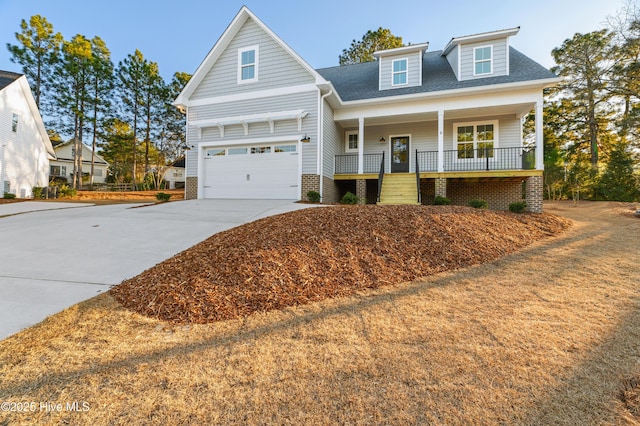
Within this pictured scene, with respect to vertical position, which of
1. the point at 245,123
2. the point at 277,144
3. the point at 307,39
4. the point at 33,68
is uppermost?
the point at 33,68

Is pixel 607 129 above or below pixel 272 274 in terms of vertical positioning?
above

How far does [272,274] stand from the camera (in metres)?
3.72

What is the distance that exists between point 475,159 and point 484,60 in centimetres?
416

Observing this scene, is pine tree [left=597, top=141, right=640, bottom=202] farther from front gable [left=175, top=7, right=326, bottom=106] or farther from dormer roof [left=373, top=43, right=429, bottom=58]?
front gable [left=175, top=7, right=326, bottom=106]

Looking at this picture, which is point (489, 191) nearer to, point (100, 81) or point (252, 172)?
point (252, 172)

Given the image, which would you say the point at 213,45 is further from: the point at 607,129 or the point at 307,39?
the point at 607,129

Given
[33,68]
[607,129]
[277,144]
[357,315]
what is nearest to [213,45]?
[277,144]

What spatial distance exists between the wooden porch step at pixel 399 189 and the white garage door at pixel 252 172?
11.7 ft

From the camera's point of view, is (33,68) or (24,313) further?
(33,68)

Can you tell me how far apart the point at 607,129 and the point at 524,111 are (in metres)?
16.3

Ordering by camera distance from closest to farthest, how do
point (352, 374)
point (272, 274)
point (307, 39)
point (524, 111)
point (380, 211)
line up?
point (352, 374) < point (272, 274) < point (380, 211) < point (524, 111) < point (307, 39)

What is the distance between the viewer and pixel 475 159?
12547 millimetres

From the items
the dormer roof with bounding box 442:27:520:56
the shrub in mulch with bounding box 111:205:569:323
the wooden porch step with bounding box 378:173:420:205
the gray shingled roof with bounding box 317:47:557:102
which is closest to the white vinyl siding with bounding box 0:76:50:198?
the gray shingled roof with bounding box 317:47:557:102

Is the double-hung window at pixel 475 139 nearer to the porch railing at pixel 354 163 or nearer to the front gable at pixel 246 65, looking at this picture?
the porch railing at pixel 354 163
